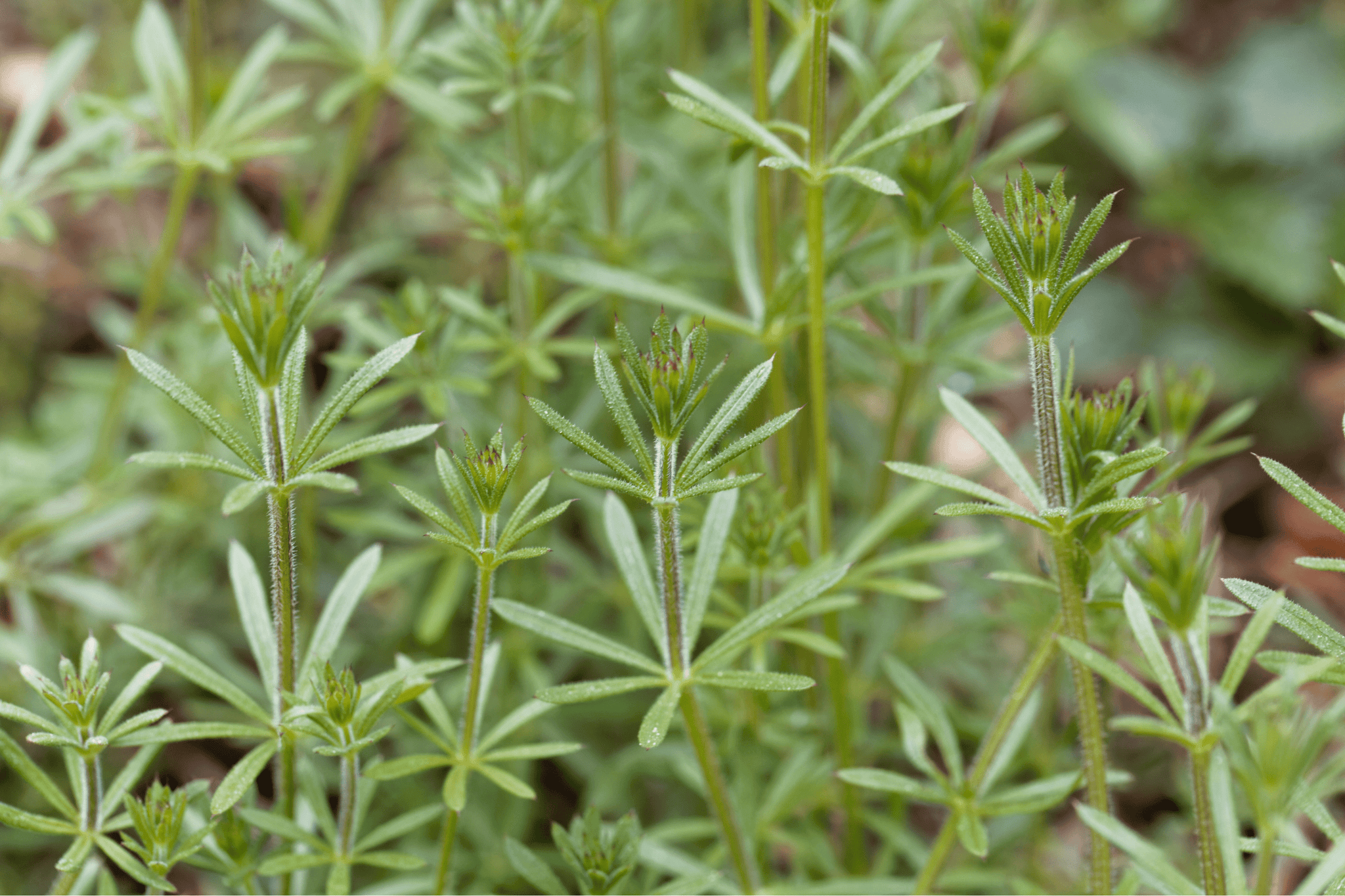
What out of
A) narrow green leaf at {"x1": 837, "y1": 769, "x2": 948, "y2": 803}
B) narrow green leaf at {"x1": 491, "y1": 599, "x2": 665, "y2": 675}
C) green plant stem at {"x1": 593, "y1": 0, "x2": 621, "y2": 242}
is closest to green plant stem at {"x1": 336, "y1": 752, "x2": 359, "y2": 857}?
narrow green leaf at {"x1": 491, "y1": 599, "x2": 665, "y2": 675}

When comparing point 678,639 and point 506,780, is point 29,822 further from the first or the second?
point 678,639

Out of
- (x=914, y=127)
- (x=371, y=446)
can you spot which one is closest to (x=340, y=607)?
(x=371, y=446)

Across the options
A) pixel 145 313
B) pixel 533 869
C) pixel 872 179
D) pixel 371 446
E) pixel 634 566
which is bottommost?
pixel 533 869

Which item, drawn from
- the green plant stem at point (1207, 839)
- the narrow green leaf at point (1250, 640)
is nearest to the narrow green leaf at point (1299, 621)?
the narrow green leaf at point (1250, 640)

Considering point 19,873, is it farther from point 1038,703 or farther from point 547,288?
point 1038,703

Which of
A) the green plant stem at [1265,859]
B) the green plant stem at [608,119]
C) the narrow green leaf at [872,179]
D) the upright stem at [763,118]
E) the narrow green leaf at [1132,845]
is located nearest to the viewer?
the green plant stem at [1265,859]

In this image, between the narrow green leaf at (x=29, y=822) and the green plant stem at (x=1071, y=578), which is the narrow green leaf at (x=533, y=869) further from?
the green plant stem at (x=1071, y=578)

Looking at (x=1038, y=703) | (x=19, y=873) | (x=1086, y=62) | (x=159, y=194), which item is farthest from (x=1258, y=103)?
(x=19, y=873)
